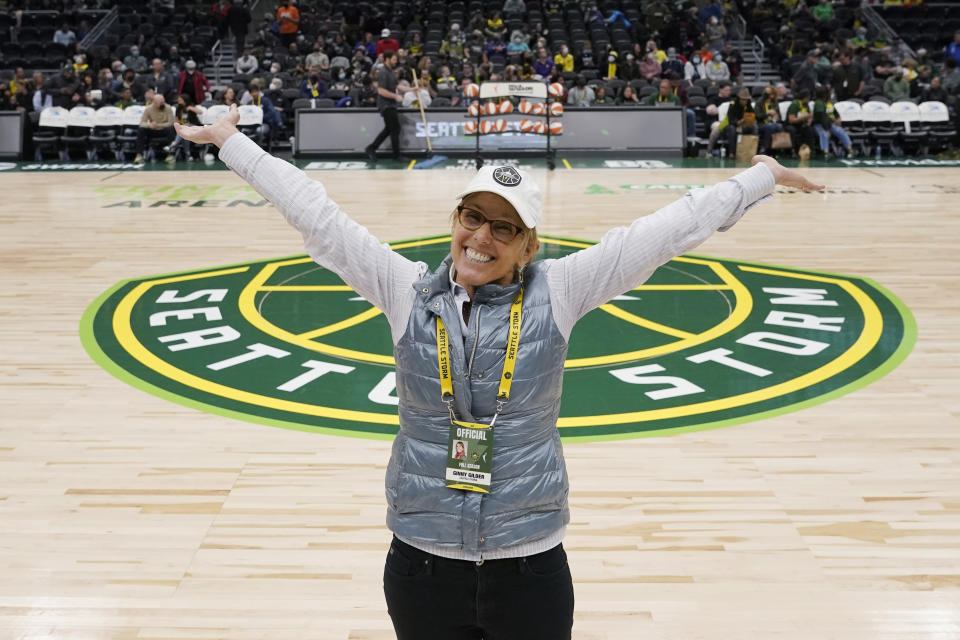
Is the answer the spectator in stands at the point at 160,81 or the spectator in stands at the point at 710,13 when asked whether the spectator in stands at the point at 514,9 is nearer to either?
the spectator in stands at the point at 710,13

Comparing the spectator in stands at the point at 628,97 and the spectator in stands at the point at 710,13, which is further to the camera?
the spectator in stands at the point at 710,13

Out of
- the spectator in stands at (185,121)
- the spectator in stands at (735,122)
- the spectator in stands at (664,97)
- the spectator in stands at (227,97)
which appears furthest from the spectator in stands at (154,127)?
the spectator in stands at (735,122)

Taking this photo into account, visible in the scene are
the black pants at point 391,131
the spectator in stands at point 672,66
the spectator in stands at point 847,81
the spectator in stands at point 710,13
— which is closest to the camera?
the black pants at point 391,131

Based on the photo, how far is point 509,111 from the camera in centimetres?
1535

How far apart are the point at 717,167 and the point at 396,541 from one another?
14.0 meters

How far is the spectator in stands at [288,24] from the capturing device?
71.0ft

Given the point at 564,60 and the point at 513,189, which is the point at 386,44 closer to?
the point at 564,60

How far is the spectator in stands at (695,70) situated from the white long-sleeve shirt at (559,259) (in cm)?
1823

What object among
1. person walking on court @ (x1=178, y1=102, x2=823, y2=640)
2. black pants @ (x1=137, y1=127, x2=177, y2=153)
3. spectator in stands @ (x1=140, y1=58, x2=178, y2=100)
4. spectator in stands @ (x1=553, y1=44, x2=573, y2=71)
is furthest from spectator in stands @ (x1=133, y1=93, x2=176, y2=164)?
person walking on court @ (x1=178, y1=102, x2=823, y2=640)

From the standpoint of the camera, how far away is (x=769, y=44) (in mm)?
22625

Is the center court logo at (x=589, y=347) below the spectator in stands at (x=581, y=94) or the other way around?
below

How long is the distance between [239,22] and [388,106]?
306 inches

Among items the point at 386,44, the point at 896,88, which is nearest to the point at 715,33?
the point at 896,88

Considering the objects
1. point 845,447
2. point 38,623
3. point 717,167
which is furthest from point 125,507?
point 717,167
